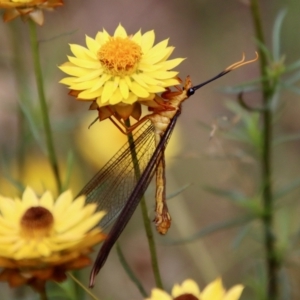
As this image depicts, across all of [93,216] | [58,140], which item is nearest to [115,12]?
[58,140]

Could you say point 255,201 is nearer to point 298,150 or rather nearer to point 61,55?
point 61,55

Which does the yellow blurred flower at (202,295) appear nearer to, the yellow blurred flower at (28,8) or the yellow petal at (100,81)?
the yellow petal at (100,81)

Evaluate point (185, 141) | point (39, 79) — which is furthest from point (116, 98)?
point (185, 141)

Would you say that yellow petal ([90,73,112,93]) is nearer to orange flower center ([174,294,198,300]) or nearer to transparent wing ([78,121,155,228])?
transparent wing ([78,121,155,228])

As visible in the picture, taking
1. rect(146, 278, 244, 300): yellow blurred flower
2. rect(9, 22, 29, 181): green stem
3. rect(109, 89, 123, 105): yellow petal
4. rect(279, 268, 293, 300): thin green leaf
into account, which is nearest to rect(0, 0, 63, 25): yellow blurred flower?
rect(109, 89, 123, 105): yellow petal

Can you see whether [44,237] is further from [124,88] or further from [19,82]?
[19,82]

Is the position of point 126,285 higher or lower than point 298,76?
lower

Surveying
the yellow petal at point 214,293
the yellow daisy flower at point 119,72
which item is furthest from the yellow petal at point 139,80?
the yellow petal at point 214,293
